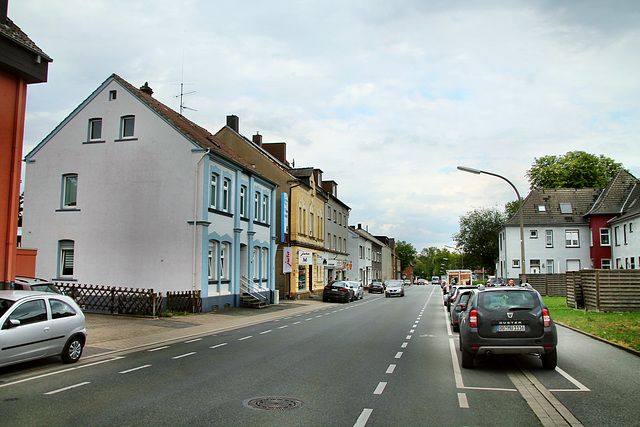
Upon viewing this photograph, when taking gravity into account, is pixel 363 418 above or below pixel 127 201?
below

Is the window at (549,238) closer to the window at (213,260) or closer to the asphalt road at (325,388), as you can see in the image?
the window at (213,260)

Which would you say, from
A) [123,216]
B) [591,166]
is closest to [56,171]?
[123,216]

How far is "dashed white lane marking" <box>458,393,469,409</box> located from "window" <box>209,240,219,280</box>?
61.9 feet

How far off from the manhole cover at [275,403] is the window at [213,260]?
18.3 metres

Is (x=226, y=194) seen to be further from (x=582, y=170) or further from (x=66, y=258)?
(x=582, y=170)

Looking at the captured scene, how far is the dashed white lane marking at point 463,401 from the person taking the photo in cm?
706

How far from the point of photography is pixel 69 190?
83.1 ft

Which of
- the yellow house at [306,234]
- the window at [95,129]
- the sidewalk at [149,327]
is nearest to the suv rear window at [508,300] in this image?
the sidewalk at [149,327]

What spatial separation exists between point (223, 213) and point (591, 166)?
46.2 meters

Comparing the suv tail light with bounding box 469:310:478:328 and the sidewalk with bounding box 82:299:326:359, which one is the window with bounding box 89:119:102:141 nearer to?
the sidewalk with bounding box 82:299:326:359

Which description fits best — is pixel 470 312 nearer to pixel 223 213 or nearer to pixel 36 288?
pixel 36 288

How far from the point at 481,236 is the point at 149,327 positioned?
209 feet

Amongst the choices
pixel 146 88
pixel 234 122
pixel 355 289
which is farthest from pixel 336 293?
pixel 146 88

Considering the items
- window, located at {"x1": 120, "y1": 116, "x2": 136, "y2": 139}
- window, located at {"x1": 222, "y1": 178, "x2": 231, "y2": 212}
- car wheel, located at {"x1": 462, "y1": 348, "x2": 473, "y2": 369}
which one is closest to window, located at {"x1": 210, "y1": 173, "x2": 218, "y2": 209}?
window, located at {"x1": 222, "y1": 178, "x2": 231, "y2": 212}
